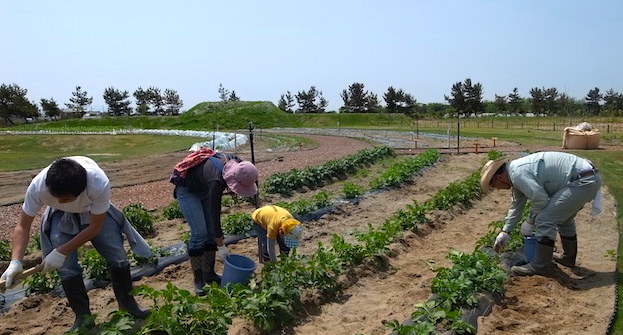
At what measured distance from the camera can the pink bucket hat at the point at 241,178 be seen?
4.26 meters

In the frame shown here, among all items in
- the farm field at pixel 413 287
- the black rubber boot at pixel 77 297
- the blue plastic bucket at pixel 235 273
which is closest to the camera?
the black rubber boot at pixel 77 297

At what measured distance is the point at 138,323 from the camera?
13.4 ft

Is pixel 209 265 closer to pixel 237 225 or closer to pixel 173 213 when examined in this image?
pixel 237 225

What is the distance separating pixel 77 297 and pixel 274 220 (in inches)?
71.4

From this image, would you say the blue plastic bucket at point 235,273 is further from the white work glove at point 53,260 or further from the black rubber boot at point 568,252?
the black rubber boot at point 568,252

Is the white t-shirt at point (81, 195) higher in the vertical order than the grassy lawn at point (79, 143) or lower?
higher

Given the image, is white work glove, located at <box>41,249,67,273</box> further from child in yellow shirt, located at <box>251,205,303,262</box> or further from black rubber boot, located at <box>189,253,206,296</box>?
child in yellow shirt, located at <box>251,205,303,262</box>

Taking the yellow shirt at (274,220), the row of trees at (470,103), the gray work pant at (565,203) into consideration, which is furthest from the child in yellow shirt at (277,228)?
the row of trees at (470,103)

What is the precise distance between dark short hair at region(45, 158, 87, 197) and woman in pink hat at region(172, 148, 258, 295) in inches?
48.9

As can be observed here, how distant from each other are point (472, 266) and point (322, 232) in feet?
9.38

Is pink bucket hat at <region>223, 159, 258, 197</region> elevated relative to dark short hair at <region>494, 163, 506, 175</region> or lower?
elevated

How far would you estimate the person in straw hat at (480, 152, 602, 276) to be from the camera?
4910 mm

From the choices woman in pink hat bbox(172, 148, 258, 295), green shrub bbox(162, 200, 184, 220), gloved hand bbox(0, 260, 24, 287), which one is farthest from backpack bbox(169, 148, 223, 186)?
green shrub bbox(162, 200, 184, 220)

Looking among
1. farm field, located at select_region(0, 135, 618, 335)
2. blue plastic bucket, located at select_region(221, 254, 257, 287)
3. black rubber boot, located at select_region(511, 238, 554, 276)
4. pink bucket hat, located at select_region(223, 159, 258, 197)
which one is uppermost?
pink bucket hat, located at select_region(223, 159, 258, 197)
